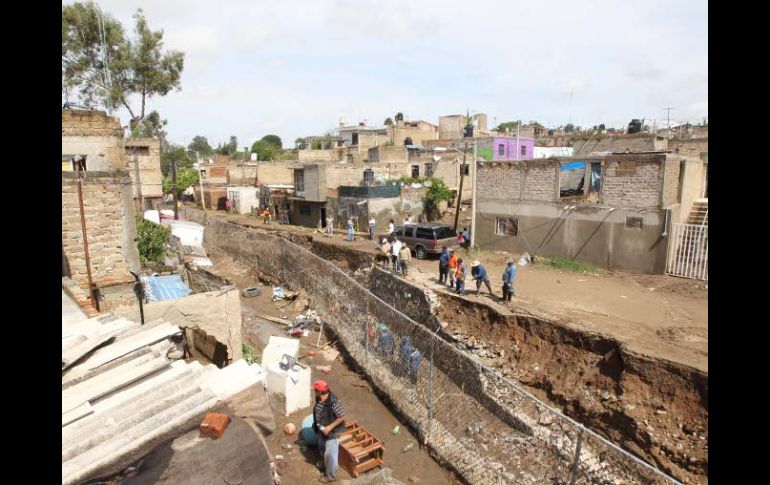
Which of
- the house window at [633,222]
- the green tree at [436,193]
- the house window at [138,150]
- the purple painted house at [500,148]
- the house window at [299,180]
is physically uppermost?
the purple painted house at [500,148]

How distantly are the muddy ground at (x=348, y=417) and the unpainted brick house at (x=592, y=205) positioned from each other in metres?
11.5

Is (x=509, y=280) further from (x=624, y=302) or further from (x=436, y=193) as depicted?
(x=436, y=193)

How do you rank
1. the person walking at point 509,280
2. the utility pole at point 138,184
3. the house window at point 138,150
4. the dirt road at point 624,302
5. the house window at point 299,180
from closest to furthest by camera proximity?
the dirt road at point 624,302 → the person walking at point 509,280 → the utility pole at point 138,184 → the house window at point 138,150 → the house window at point 299,180

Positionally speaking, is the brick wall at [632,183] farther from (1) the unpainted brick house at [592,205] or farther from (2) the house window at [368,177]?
(2) the house window at [368,177]

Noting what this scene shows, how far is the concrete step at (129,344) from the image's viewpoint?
532 centimetres

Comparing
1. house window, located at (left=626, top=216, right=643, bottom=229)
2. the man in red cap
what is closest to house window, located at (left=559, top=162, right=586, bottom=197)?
house window, located at (left=626, top=216, right=643, bottom=229)

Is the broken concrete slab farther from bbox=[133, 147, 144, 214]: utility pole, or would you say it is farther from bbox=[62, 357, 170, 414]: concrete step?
bbox=[133, 147, 144, 214]: utility pole

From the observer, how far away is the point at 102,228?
991cm

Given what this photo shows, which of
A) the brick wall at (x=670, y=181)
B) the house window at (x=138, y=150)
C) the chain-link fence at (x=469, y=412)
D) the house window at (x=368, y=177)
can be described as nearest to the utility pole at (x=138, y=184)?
the house window at (x=138, y=150)

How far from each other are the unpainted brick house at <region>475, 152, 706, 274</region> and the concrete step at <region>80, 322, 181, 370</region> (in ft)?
58.2

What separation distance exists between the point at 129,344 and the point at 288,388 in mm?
4643

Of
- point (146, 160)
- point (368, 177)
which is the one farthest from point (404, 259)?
point (146, 160)
